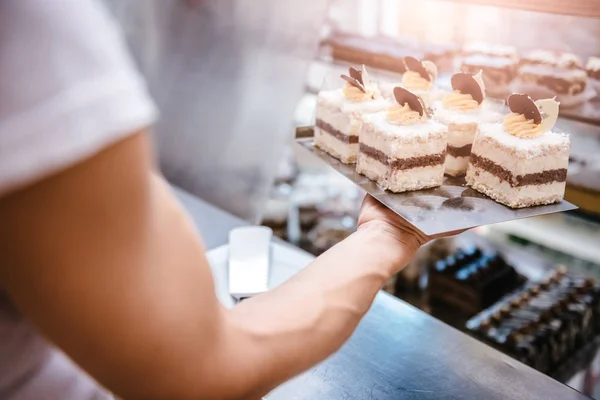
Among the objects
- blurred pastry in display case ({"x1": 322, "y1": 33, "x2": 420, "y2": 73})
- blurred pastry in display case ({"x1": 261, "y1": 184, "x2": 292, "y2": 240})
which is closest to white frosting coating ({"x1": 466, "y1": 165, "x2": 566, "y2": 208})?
blurred pastry in display case ({"x1": 322, "y1": 33, "x2": 420, "y2": 73})

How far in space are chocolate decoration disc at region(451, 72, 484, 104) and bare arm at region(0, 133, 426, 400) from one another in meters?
1.36

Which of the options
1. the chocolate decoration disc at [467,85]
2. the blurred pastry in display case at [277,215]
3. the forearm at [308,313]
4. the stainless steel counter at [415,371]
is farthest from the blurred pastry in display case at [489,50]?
the blurred pastry in display case at [277,215]

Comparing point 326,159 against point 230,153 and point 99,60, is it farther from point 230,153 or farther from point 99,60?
point 99,60

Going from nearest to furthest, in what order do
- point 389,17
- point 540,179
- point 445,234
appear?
1. point 445,234
2. point 540,179
3. point 389,17

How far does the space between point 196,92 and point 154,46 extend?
37 centimetres

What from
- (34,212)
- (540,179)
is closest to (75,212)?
(34,212)

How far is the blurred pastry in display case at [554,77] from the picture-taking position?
1.79 metres

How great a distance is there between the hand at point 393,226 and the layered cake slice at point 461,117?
0.55 m

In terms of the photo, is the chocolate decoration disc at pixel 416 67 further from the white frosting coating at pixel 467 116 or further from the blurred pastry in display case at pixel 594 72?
the blurred pastry in display case at pixel 594 72

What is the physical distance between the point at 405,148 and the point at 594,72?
2.02ft

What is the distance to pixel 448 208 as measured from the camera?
162 cm

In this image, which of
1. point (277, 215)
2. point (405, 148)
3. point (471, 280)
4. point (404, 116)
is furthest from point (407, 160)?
point (277, 215)

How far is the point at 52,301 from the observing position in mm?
603

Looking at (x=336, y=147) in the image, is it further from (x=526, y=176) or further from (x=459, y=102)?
(x=526, y=176)
